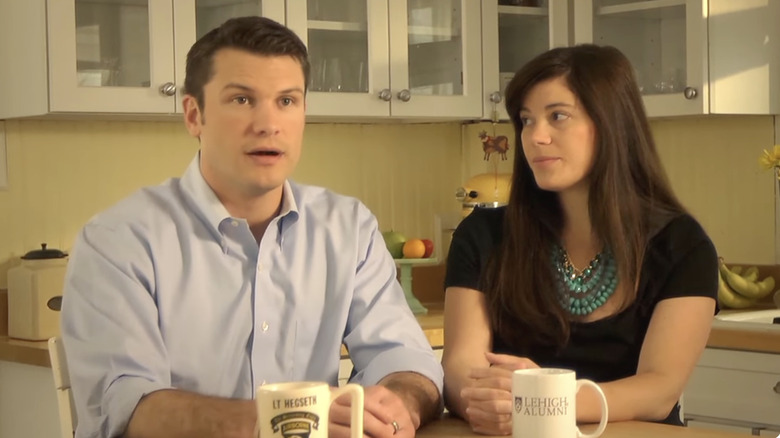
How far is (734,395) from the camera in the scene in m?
3.17

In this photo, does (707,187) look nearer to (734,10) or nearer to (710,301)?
(734,10)

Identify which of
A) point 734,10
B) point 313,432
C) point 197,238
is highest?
point 734,10

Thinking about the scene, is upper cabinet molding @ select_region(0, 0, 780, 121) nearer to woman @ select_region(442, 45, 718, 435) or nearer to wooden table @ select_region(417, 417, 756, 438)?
woman @ select_region(442, 45, 718, 435)

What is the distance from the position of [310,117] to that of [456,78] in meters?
0.49

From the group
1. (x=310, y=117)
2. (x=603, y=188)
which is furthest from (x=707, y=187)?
(x=603, y=188)

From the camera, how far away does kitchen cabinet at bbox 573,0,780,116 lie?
352cm

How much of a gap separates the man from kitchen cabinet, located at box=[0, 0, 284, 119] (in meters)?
1.04

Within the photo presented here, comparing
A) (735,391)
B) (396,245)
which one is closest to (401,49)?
(396,245)

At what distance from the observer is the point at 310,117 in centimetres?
357

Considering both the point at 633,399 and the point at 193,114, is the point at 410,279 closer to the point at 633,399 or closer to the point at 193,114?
the point at 193,114

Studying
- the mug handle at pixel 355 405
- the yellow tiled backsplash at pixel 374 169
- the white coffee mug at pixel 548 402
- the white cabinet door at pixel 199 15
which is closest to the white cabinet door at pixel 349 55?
the white cabinet door at pixel 199 15

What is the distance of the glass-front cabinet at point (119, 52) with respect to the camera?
3.03 m

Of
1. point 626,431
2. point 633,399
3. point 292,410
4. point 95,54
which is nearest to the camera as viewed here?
point 292,410

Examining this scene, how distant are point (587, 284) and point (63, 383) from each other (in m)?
0.87
